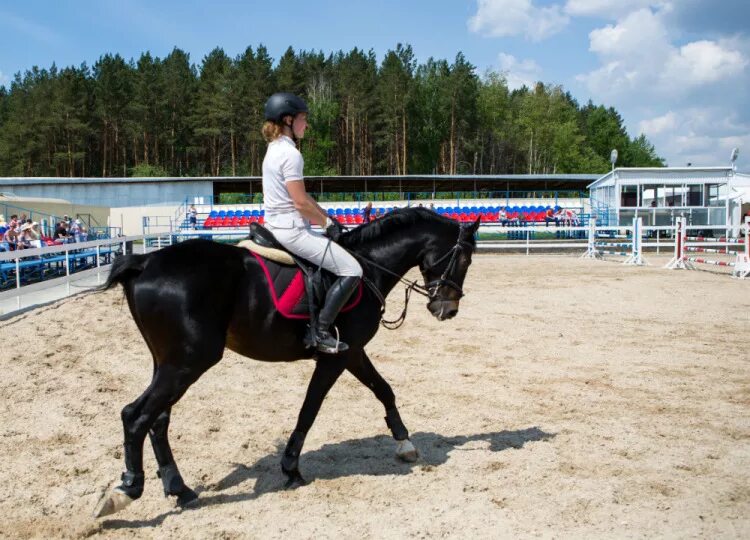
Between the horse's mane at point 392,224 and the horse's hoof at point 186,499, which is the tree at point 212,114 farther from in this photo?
the horse's hoof at point 186,499

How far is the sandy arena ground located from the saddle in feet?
4.18

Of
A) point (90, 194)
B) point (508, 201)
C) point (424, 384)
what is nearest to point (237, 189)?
point (90, 194)

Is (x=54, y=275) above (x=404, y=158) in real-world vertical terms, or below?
below

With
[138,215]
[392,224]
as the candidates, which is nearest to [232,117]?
[138,215]

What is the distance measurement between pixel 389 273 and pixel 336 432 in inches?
63.4

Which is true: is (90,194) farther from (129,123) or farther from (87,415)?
Result: (87,415)

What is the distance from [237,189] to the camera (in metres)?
48.2

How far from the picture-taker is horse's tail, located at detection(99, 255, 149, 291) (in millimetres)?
4012

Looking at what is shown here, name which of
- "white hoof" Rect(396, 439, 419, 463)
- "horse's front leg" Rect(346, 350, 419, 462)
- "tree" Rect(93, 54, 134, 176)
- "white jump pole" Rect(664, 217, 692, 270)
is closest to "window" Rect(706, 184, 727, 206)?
"white jump pole" Rect(664, 217, 692, 270)

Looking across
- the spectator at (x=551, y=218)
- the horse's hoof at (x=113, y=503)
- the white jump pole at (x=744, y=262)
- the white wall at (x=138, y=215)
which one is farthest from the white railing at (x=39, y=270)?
the white wall at (x=138, y=215)

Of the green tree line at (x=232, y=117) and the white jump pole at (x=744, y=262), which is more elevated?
the green tree line at (x=232, y=117)

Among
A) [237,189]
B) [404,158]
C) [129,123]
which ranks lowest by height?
[237,189]

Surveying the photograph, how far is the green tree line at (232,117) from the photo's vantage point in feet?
204

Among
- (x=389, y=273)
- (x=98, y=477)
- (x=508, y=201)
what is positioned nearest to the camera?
(x=98, y=477)
